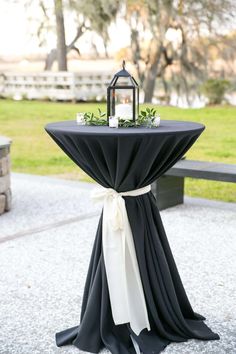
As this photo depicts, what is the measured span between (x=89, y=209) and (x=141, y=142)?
3.28m

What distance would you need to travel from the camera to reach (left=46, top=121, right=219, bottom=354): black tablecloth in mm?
Answer: 2650

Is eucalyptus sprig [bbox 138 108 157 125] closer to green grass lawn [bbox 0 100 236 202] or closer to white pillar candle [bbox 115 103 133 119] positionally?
white pillar candle [bbox 115 103 133 119]

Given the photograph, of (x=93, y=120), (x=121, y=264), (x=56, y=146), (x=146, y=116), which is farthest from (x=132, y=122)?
(x=56, y=146)

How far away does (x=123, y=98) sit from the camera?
300cm

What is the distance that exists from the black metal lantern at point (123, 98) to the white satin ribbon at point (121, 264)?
39 centimetres

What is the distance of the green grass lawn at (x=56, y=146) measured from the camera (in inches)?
299

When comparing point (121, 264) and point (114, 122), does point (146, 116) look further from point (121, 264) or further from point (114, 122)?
point (121, 264)

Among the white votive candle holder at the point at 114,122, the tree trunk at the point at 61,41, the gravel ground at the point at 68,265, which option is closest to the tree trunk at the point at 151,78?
the tree trunk at the point at 61,41

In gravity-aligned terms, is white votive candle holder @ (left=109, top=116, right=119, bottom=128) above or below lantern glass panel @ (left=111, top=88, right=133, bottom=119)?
below

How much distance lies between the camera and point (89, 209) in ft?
19.2

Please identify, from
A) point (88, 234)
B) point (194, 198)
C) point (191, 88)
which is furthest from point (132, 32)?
point (88, 234)

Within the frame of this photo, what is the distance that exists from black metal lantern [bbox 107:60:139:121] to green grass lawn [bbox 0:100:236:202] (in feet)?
12.4

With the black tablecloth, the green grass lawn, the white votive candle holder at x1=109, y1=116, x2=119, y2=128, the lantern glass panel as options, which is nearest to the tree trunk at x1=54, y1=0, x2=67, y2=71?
the green grass lawn

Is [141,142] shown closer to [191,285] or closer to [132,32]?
[191,285]
